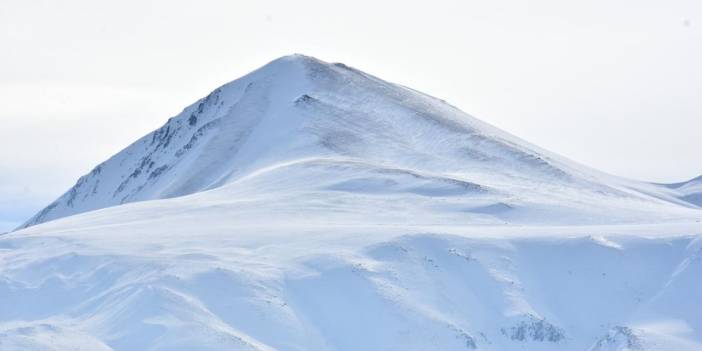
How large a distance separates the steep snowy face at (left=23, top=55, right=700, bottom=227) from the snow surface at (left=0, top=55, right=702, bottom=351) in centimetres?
72

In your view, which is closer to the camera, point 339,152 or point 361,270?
point 361,270

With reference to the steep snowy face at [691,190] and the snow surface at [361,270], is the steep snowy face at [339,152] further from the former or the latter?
the steep snowy face at [691,190]

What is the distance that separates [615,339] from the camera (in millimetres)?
49938

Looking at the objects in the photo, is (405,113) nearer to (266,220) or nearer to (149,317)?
(266,220)

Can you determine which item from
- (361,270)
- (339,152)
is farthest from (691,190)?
(361,270)

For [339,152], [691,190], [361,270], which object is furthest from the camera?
[691,190]

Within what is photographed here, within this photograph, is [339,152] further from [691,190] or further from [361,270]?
[691,190]

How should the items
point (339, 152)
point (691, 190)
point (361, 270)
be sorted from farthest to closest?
point (691, 190) < point (339, 152) < point (361, 270)

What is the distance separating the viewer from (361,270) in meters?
54.2

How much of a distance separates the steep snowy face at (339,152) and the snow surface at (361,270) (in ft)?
2.35

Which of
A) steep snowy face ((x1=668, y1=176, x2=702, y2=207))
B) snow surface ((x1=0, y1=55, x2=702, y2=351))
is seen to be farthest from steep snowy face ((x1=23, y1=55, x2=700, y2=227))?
steep snowy face ((x1=668, y1=176, x2=702, y2=207))

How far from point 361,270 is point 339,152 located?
40943 millimetres

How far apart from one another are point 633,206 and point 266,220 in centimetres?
2745

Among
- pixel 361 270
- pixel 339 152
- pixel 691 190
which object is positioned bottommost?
pixel 691 190
